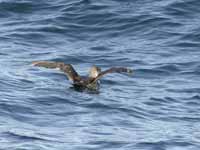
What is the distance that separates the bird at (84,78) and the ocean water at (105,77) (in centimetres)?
22

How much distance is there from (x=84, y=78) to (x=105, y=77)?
1.03 metres

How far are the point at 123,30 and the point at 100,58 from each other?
6.60 ft

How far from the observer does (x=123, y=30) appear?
69.0 feet

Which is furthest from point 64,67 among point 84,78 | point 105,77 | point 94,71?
point 105,77

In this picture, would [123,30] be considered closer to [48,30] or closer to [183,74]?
Result: [48,30]

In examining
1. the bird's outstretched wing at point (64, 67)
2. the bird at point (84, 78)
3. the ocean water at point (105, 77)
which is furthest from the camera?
the bird's outstretched wing at point (64, 67)

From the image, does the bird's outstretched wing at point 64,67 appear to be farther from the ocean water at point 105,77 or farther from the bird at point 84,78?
the ocean water at point 105,77

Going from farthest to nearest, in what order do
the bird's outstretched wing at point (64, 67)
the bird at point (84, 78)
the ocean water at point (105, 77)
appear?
1. the bird's outstretched wing at point (64, 67)
2. the bird at point (84, 78)
3. the ocean water at point (105, 77)

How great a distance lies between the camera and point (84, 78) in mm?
17016

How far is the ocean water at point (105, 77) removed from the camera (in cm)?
1314

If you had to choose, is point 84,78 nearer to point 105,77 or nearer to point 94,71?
point 94,71

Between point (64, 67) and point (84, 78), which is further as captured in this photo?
point (84, 78)

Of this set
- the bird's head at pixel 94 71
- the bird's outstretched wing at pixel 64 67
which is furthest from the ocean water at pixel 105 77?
the bird's head at pixel 94 71

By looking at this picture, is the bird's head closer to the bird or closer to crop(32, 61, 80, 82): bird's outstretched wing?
the bird
